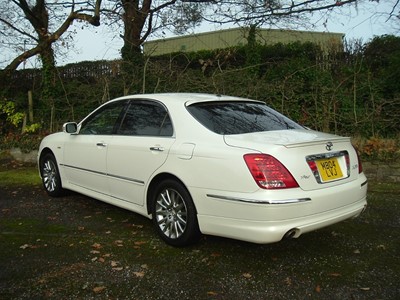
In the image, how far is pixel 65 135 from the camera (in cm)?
572

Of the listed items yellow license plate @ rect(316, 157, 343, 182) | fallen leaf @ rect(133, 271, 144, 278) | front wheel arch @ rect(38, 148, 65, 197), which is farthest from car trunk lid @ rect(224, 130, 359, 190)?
front wheel arch @ rect(38, 148, 65, 197)

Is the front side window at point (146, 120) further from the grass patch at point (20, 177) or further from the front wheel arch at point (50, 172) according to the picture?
the grass patch at point (20, 177)

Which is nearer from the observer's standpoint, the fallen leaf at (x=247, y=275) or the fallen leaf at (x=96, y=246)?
the fallen leaf at (x=247, y=275)

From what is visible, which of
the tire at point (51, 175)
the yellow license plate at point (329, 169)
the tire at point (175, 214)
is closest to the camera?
the yellow license plate at point (329, 169)

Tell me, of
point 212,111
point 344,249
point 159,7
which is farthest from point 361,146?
point 159,7

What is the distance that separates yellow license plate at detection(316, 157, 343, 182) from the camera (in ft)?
11.5

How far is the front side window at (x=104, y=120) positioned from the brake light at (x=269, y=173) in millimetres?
2207

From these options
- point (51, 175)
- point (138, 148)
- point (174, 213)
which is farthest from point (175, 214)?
point (51, 175)

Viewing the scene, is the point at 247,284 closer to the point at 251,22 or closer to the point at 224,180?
the point at 224,180

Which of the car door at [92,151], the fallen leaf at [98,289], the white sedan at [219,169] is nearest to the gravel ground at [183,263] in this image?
the fallen leaf at [98,289]

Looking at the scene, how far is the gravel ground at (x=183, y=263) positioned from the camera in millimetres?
3117

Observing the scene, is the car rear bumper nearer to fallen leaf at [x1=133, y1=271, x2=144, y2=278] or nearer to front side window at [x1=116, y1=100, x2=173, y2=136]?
fallen leaf at [x1=133, y1=271, x2=144, y2=278]

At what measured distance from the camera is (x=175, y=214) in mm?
3949

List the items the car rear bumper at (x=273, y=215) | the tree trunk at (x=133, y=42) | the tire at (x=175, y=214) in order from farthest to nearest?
the tree trunk at (x=133, y=42), the tire at (x=175, y=214), the car rear bumper at (x=273, y=215)
